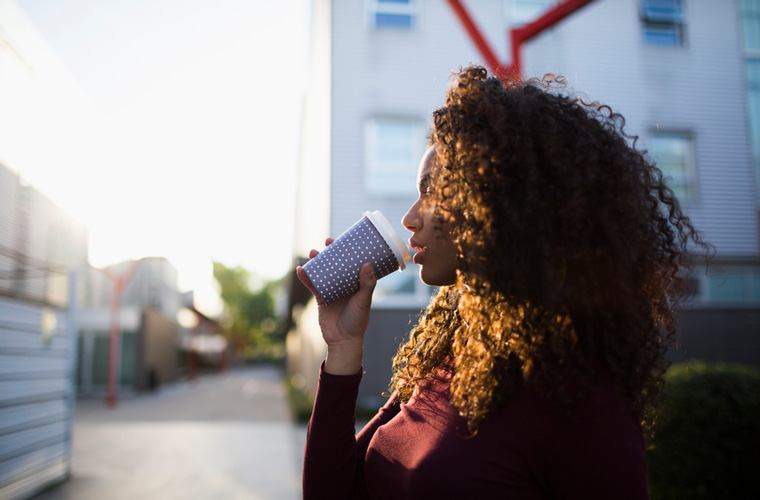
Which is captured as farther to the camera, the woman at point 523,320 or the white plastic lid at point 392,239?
the white plastic lid at point 392,239

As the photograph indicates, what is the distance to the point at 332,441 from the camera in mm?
1478

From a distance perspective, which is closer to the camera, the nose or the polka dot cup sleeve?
the nose

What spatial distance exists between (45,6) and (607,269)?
3.90 m

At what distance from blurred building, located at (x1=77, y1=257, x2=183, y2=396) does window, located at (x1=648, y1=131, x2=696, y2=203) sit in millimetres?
15318

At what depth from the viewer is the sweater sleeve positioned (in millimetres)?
1475

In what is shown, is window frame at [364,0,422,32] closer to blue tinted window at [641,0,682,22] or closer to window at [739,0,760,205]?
blue tinted window at [641,0,682,22]

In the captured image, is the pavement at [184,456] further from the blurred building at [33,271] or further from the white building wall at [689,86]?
the white building wall at [689,86]

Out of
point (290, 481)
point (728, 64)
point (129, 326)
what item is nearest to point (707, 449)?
point (290, 481)

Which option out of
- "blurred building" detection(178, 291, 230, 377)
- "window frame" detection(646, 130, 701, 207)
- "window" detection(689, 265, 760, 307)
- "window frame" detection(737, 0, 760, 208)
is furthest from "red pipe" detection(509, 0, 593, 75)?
"blurred building" detection(178, 291, 230, 377)

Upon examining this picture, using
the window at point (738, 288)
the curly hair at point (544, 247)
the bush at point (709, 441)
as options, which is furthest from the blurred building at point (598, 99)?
the curly hair at point (544, 247)

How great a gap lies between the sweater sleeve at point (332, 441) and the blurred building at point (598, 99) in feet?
27.7

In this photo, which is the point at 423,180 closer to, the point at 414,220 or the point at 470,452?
the point at 414,220

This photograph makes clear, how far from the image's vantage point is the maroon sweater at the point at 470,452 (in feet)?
3.38

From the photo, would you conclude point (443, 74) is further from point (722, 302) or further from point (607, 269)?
point (607, 269)
